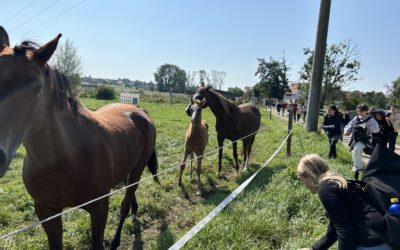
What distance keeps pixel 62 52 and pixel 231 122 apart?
138 ft

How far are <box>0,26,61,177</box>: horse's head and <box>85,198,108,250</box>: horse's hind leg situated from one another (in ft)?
3.65

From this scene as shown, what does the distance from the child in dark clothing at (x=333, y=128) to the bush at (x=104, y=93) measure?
3534 centimetres

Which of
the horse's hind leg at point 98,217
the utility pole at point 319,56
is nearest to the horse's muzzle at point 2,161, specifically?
the horse's hind leg at point 98,217

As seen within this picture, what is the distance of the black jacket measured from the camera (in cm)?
246

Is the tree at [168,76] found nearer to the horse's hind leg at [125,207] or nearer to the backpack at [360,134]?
the backpack at [360,134]

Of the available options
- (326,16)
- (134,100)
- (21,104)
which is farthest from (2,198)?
(134,100)

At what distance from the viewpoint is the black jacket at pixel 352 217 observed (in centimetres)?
246

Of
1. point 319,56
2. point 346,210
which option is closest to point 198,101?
point 346,210

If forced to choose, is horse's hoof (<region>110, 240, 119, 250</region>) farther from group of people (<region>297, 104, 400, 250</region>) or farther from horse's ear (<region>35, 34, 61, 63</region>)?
horse's ear (<region>35, 34, 61, 63</region>)

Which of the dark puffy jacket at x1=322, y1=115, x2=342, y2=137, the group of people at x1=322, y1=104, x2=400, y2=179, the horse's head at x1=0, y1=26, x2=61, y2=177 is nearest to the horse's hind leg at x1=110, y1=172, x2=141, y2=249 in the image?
the horse's head at x1=0, y1=26, x2=61, y2=177

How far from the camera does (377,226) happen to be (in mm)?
2443

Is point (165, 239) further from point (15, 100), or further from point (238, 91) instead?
point (238, 91)

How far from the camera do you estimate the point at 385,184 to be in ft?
8.19

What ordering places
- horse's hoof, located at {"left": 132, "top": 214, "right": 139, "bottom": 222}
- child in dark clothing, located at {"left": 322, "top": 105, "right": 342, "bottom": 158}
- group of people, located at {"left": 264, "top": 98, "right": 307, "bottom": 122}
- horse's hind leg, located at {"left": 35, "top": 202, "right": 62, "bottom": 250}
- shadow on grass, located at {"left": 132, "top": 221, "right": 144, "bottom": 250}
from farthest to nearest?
group of people, located at {"left": 264, "top": 98, "right": 307, "bottom": 122} < child in dark clothing, located at {"left": 322, "top": 105, "right": 342, "bottom": 158} < horse's hoof, located at {"left": 132, "top": 214, "right": 139, "bottom": 222} < shadow on grass, located at {"left": 132, "top": 221, "right": 144, "bottom": 250} < horse's hind leg, located at {"left": 35, "top": 202, "right": 62, "bottom": 250}
